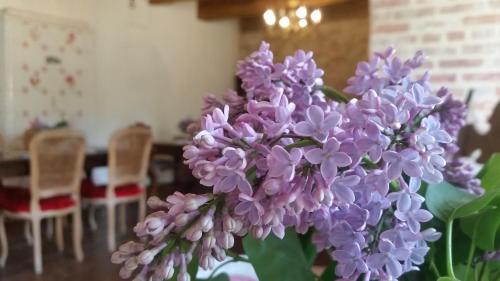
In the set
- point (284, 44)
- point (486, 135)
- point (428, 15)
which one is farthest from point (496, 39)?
point (284, 44)

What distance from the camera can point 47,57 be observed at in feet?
14.8

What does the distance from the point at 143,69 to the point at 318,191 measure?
17.3ft

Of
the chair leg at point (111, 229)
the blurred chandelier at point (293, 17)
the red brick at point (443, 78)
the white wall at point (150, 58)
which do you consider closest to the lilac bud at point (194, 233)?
the red brick at point (443, 78)

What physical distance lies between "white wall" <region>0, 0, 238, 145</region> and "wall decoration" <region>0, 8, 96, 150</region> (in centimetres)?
11

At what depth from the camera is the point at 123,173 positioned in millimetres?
3990

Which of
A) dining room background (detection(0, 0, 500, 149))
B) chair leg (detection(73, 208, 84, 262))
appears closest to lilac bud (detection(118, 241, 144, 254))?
dining room background (detection(0, 0, 500, 149))

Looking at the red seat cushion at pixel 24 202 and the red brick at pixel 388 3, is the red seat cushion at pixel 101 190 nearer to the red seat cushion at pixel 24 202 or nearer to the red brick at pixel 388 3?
the red seat cushion at pixel 24 202

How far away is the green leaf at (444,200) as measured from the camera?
1.43 ft

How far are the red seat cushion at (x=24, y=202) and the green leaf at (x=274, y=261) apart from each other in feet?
10.9

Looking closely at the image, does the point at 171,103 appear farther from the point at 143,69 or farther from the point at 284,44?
the point at 284,44

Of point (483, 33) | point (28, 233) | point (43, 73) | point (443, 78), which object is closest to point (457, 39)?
point (483, 33)

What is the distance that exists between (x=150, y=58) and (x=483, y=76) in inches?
138

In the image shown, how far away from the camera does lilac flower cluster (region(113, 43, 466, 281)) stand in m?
0.32

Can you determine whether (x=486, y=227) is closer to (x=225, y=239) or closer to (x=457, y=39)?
(x=225, y=239)
